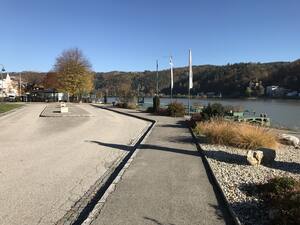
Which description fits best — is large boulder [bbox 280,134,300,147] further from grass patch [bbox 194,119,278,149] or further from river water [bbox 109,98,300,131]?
river water [bbox 109,98,300,131]

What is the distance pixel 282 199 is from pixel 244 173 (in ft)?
11.4

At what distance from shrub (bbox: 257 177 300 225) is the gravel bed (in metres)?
0.18

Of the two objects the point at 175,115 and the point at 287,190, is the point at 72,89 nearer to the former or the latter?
the point at 175,115

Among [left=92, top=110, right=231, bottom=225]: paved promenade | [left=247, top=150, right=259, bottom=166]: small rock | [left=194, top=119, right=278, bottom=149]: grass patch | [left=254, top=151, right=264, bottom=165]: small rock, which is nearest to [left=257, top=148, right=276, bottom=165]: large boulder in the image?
[left=254, top=151, right=264, bottom=165]: small rock

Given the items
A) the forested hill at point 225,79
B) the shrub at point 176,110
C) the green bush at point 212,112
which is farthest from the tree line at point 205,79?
the green bush at point 212,112

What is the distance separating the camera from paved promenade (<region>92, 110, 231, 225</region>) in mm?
6594

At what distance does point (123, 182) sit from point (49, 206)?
6.55 ft

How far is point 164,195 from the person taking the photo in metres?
8.01

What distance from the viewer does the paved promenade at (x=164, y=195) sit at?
21.6 feet

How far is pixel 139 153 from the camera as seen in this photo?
13242mm

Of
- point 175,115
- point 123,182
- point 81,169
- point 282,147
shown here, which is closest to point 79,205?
point 123,182

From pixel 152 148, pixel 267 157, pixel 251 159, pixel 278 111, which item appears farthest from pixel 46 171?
pixel 278 111

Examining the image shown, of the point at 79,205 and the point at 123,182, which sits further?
the point at 123,182

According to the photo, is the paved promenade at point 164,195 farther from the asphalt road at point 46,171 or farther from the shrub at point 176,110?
the shrub at point 176,110
